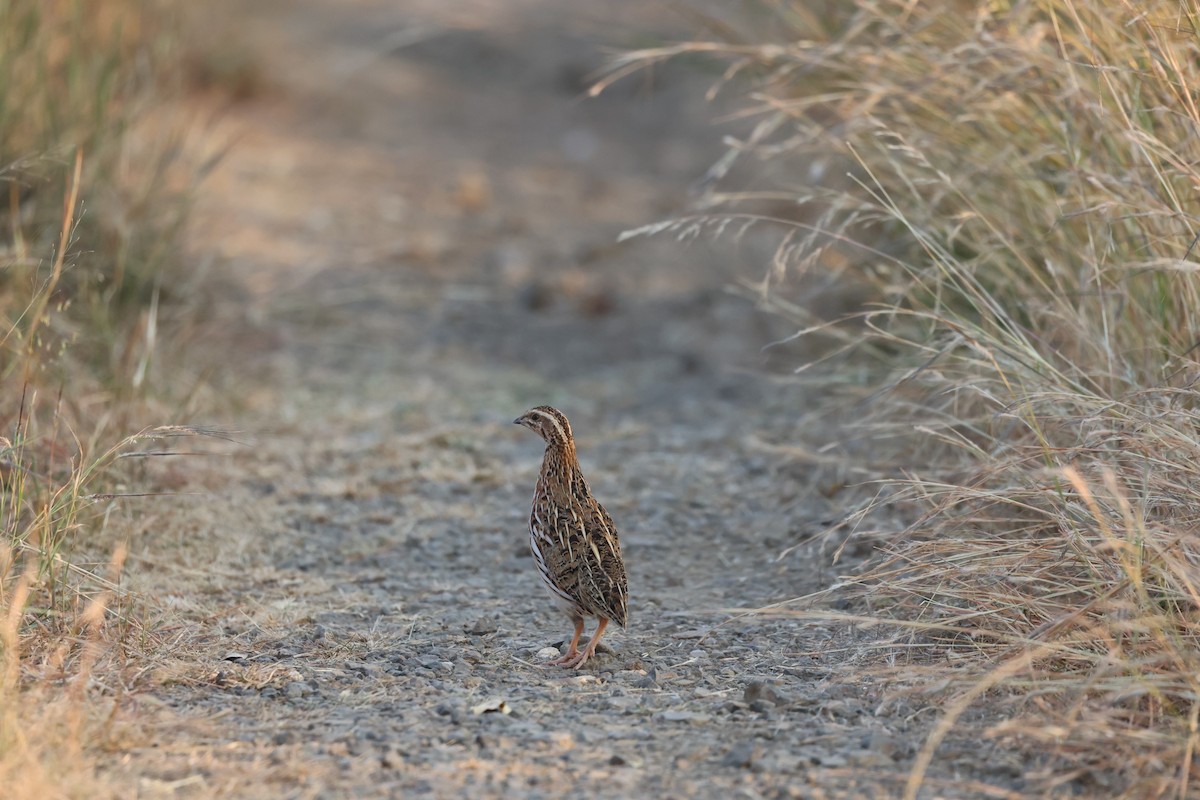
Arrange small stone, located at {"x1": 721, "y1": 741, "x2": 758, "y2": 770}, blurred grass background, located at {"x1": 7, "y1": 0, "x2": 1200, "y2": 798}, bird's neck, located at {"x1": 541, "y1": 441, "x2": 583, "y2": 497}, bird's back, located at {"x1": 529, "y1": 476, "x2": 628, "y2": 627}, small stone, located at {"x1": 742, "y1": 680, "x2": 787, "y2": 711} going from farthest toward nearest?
bird's neck, located at {"x1": 541, "y1": 441, "x2": 583, "y2": 497} < bird's back, located at {"x1": 529, "y1": 476, "x2": 628, "y2": 627} < small stone, located at {"x1": 742, "y1": 680, "x2": 787, "y2": 711} < blurred grass background, located at {"x1": 7, "y1": 0, "x2": 1200, "y2": 798} < small stone, located at {"x1": 721, "y1": 741, "x2": 758, "y2": 770}

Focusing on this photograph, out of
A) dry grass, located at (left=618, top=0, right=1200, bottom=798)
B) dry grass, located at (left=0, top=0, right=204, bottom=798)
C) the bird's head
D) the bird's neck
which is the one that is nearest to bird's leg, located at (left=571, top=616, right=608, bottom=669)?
the bird's neck

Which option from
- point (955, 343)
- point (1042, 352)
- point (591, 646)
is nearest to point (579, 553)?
point (591, 646)

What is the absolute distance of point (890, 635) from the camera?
4.00 m

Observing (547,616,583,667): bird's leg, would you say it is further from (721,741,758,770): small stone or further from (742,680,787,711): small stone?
(721,741,758,770): small stone

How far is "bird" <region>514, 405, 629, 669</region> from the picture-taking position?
3.96m

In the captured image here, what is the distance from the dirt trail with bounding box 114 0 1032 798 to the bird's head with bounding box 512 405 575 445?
599 millimetres

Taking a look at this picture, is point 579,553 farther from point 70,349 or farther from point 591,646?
point 70,349

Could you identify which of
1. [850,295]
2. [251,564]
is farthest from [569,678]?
[850,295]

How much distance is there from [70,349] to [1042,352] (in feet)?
12.6

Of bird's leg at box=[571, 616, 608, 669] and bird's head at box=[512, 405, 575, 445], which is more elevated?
bird's head at box=[512, 405, 575, 445]

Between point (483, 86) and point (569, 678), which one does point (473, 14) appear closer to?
point (569, 678)

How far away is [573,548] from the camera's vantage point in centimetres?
407

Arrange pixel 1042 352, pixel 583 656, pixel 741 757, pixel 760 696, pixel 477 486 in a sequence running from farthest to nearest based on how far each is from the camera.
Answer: pixel 477 486 → pixel 1042 352 → pixel 583 656 → pixel 760 696 → pixel 741 757

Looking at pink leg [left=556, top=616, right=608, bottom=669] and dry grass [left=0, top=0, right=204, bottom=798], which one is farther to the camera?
pink leg [left=556, top=616, right=608, bottom=669]
